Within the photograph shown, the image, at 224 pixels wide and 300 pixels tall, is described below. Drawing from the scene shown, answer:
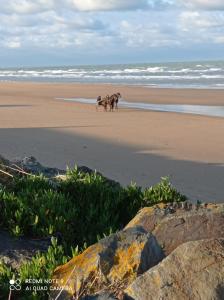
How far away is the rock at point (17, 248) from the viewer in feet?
13.0

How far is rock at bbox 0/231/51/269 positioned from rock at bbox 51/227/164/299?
2.53 feet

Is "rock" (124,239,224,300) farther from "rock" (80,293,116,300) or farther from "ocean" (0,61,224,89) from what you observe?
"ocean" (0,61,224,89)

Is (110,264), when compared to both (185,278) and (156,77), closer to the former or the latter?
(185,278)

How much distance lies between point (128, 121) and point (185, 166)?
26.9 feet

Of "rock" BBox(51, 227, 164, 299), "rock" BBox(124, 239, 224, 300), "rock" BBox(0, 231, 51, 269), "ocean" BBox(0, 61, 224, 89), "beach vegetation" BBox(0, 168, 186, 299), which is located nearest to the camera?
"rock" BBox(124, 239, 224, 300)

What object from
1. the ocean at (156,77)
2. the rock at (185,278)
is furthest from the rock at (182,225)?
the ocean at (156,77)

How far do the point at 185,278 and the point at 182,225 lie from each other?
3.27ft

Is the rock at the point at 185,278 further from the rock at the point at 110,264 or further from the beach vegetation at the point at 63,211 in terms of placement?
the beach vegetation at the point at 63,211

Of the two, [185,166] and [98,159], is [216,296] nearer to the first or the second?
[185,166]

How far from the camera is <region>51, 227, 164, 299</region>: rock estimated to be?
3.02m

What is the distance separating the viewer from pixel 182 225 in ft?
12.6

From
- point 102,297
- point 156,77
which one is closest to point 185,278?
point 102,297

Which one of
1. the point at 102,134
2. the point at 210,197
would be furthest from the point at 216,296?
the point at 102,134

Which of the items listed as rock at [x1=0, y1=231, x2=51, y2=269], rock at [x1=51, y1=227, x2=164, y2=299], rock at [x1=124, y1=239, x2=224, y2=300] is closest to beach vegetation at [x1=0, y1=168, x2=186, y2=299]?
rock at [x1=0, y1=231, x2=51, y2=269]
